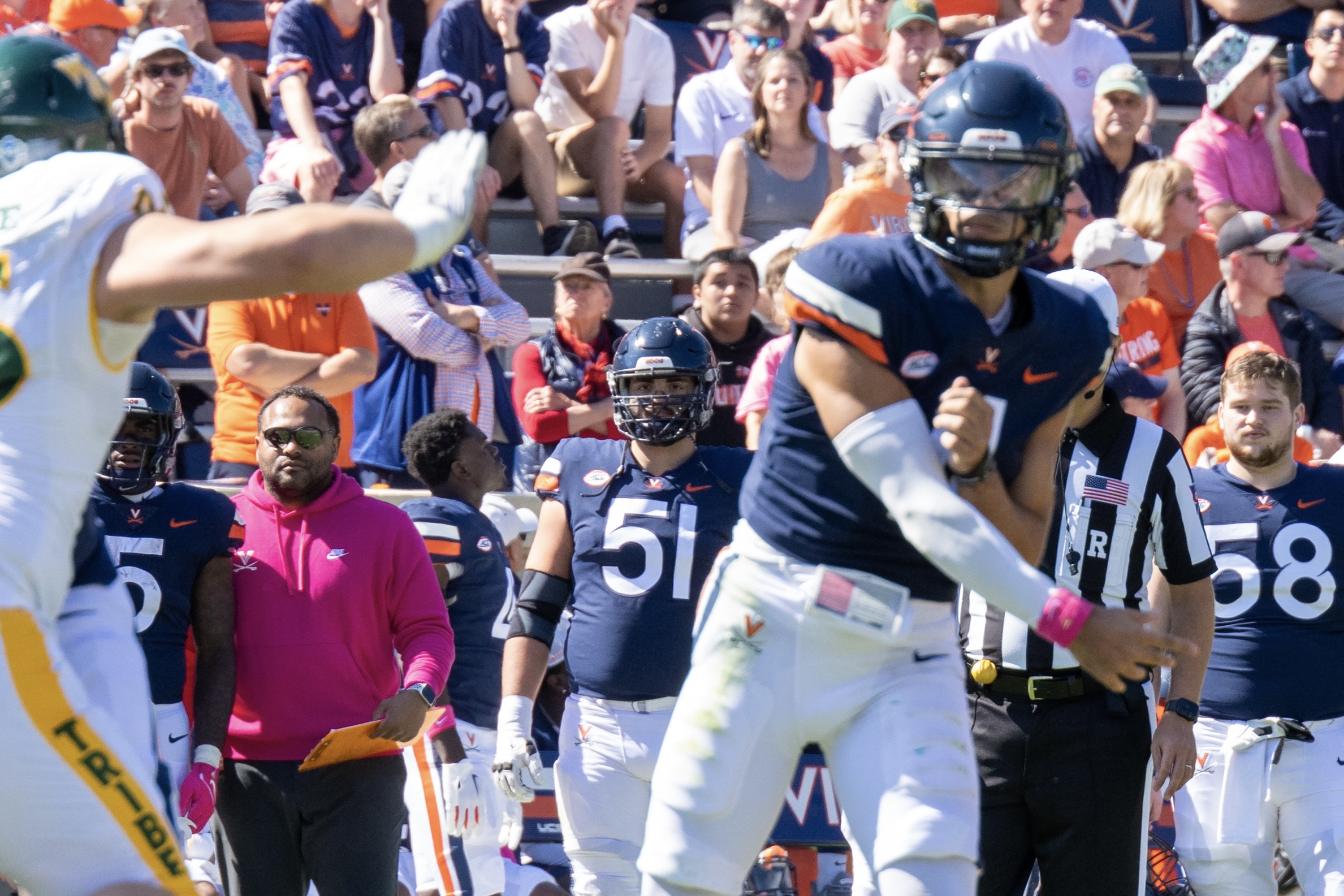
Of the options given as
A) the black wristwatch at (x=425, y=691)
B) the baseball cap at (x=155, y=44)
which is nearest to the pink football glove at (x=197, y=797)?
the black wristwatch at (x=425, y=691)

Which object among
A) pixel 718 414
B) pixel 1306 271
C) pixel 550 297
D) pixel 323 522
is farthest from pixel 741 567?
pixel 1306 271

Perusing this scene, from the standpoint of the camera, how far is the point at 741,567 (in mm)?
3568

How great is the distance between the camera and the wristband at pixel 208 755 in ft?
15.7

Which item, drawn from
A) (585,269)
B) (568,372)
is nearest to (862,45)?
(585,269)

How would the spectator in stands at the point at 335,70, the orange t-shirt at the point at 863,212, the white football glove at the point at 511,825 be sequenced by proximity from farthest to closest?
1. the spectator in stands at the point at 335,70
2. the orange t-shirt at the point at 863,212
3. the white football glove at the point at 511,825

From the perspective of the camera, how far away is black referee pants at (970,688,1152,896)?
4.54 metres

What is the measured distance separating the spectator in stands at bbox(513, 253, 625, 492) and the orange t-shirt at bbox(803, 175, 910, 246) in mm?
1107

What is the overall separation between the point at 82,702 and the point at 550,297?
632 centimetres

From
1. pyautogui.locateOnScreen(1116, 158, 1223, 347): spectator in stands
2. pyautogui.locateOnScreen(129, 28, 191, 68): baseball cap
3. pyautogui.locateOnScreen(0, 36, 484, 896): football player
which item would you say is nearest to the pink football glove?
pyautogui.locateOnScreen(0, 36, 484, 896): football player

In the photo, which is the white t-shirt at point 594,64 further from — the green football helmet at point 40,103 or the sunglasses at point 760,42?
the green football helmet at point 40,103

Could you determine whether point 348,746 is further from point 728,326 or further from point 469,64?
point 469,64

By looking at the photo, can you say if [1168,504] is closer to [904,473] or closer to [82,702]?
[904,473]

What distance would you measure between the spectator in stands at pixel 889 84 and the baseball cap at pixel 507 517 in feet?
9.58

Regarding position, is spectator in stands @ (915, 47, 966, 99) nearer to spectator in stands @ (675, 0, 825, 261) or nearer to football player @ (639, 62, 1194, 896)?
spectator in stands @ (675, 0, 825, 261)
